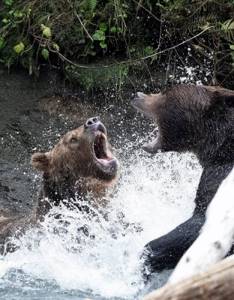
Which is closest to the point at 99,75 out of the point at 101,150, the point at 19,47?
the point at 19,47

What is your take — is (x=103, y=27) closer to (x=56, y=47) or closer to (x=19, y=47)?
(x=56, y=47)

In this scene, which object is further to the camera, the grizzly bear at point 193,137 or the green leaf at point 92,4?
the green leaf at point 92,4

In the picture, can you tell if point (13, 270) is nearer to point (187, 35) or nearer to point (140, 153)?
point (140, 153)

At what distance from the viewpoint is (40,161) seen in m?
6.95

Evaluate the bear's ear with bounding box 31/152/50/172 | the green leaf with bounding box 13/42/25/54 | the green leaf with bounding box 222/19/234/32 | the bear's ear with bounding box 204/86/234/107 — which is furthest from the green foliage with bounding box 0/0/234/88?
the bear's ear with bounding box 204/86/234/107

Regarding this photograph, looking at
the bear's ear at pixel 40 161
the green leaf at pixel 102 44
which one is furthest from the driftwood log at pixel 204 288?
the green leaf at pixel 102 44

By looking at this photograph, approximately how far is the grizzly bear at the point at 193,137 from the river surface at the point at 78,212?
25cm

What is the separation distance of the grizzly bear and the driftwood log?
273 centimetres

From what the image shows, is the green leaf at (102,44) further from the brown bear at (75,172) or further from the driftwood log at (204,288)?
the driftwood log at (204,288)

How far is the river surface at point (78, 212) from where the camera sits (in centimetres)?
620

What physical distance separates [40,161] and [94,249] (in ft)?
2.73

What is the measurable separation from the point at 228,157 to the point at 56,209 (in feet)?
5.29

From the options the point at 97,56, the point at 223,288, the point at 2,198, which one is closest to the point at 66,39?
the point at 97,56

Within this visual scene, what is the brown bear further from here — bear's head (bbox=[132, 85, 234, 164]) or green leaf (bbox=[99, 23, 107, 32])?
green leaf (bbox=[99, 23, 107, 32])
